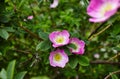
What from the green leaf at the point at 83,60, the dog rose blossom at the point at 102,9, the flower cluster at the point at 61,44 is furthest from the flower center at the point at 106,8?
the green leaf at the point at 83,60

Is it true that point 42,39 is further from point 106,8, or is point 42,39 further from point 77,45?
point 106,8

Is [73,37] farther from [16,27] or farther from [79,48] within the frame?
[16,27]

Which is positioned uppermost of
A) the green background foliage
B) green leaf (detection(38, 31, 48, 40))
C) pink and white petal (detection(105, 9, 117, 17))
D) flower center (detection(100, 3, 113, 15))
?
pink and white petal (detection(105, 9, 117, 17))

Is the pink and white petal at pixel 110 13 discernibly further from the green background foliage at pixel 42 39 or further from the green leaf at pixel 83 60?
the green leaf at pixel 83 60

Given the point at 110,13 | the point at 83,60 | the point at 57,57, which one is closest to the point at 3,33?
the point at 57,57

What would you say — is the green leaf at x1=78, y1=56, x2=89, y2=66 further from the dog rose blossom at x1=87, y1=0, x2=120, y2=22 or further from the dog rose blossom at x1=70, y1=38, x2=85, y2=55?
the dog rose blossom at x1=87, y1=0, x2=120, y2=22

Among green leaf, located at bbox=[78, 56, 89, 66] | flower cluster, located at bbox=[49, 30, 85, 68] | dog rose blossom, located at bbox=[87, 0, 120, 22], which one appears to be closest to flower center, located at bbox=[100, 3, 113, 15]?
dog rose blossom, located at bbox=[87, 0, 120, 22]
